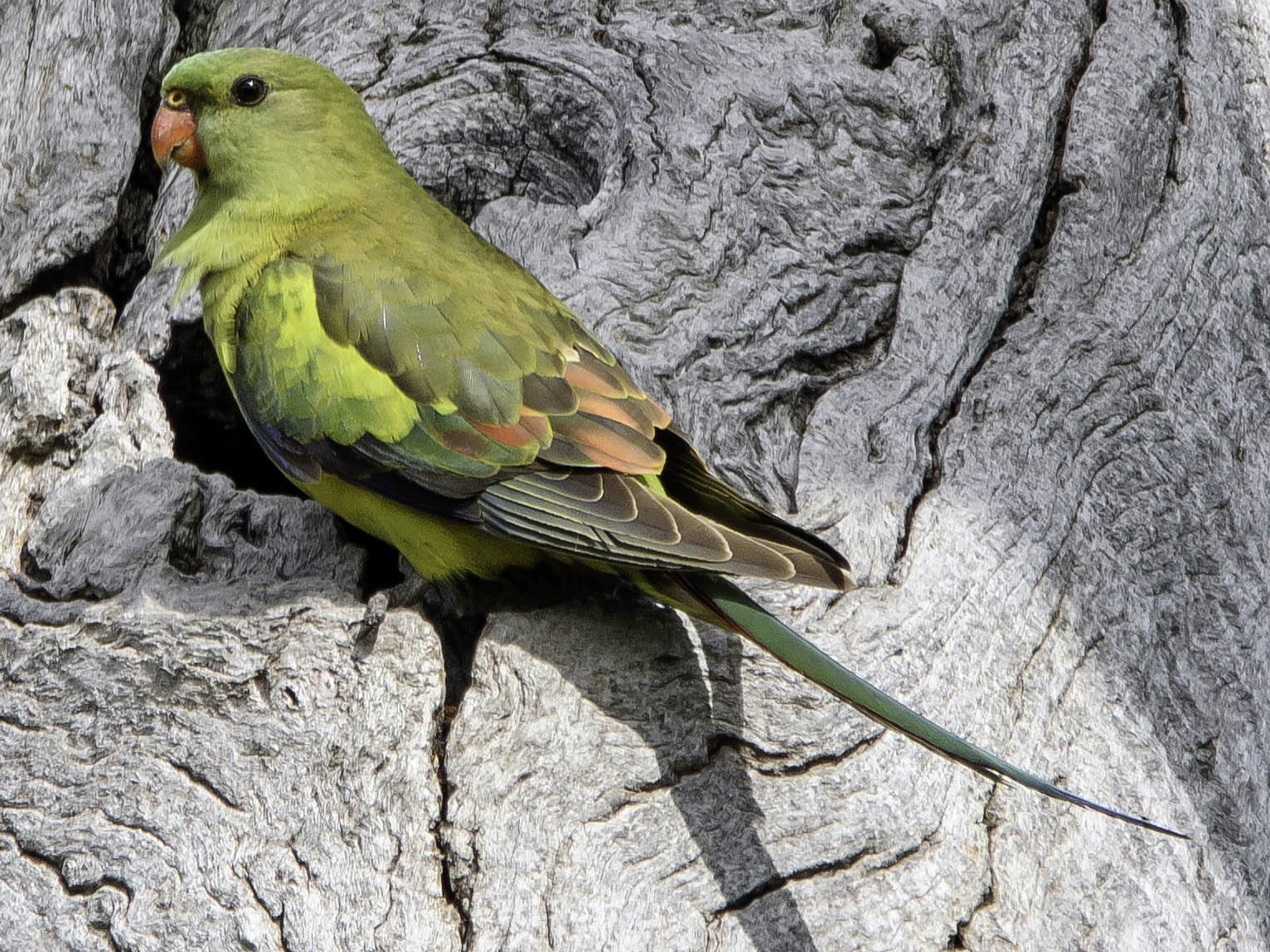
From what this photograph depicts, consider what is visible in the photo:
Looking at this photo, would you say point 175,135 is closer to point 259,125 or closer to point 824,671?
point 259,125

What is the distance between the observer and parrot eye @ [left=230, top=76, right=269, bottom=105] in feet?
11.7

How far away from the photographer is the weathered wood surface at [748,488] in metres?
2.47

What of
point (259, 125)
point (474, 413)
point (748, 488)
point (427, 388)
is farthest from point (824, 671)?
point (259, 125)

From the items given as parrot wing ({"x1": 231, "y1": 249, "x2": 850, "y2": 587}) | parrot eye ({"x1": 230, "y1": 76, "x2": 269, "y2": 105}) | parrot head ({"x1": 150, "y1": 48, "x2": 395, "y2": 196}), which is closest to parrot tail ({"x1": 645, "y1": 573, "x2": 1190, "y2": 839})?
parrot wing ({"x1": 231, "y1": 249, "x2": 850, "y2": 587})

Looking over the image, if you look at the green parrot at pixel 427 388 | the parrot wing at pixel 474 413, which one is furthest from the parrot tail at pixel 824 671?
the parrot wing at pixel 474 413

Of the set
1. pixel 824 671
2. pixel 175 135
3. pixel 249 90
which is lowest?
pixel 824 671

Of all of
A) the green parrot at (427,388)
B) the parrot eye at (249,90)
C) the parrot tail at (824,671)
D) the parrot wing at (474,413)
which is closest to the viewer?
the parrot tail at (824,671)

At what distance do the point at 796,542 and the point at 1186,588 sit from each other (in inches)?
41.4

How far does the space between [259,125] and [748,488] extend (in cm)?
168

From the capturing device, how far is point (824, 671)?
2520mm

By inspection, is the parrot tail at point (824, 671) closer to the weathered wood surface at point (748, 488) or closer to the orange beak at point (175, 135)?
the weathered wood surface at point (748, 488)

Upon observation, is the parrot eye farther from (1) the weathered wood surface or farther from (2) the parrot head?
(1) the weathered wood surface

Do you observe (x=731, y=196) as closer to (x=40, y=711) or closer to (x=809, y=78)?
(x=809, y=78)

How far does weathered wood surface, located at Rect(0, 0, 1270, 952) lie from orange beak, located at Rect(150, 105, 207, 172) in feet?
1.04
